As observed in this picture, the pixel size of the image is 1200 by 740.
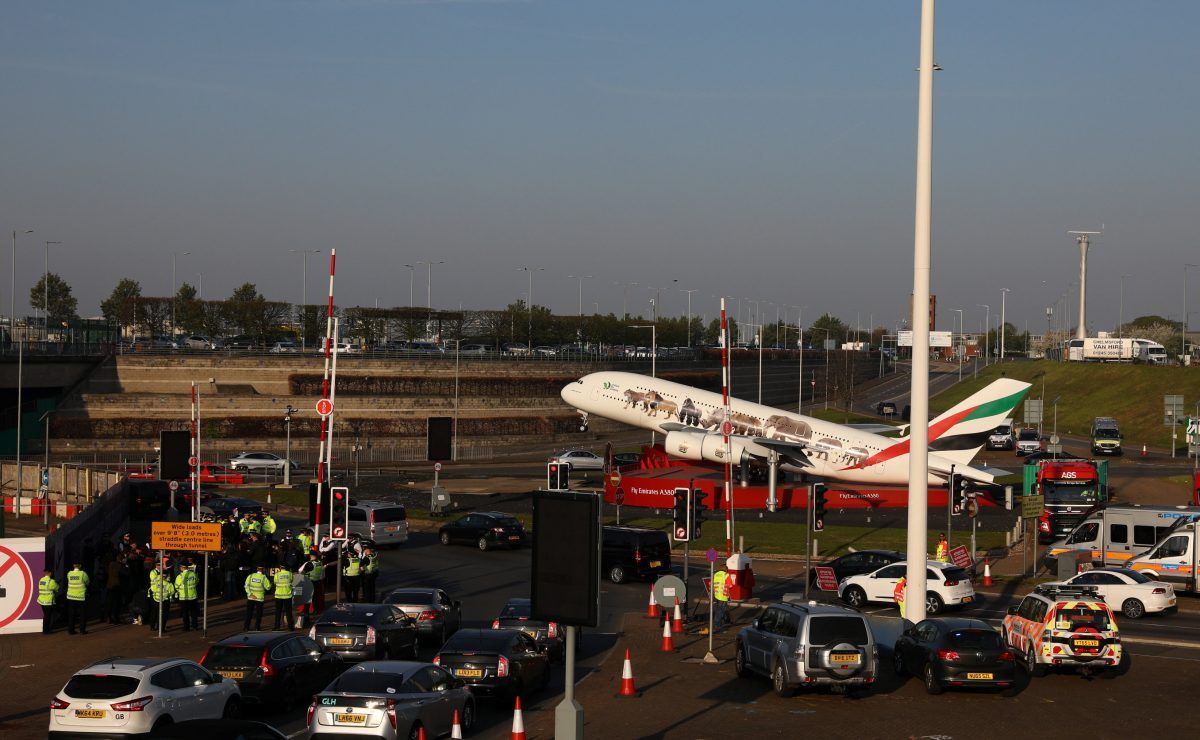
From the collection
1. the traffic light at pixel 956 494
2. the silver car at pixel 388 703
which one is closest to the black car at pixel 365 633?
the silver car at pixel 388 703

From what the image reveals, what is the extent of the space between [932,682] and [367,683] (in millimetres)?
11217

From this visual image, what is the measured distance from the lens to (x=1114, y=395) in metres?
122

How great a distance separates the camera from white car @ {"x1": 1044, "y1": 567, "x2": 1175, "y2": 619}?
109 feet

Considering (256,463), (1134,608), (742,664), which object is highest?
(742,664)

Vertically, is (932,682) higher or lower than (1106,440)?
lower

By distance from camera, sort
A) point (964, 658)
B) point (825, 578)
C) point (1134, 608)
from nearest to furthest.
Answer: point (964, 658) < point (1134, 608) < point (825, 578)

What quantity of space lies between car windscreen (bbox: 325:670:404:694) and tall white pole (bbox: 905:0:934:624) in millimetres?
11847

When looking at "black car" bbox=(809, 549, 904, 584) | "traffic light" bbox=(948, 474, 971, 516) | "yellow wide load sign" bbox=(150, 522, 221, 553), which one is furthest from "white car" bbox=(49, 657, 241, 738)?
"traffic light" bbox=(948, 474, 971, 516)

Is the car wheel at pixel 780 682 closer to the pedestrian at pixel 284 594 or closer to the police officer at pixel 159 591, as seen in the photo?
the pedestrian at pixel 284 594

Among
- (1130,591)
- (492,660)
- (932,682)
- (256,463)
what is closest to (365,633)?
(492,660)

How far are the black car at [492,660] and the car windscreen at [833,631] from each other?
212 inches

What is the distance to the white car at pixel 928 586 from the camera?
1336 inches

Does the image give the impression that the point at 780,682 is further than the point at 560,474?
No

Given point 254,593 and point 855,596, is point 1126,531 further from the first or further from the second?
point 254,593
